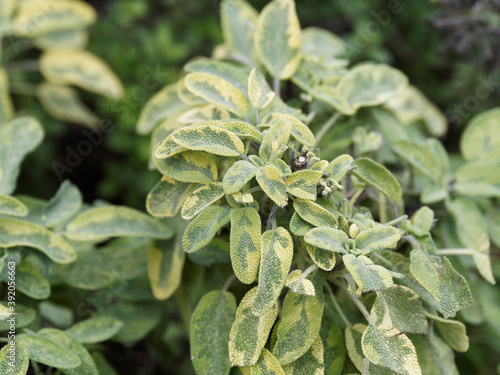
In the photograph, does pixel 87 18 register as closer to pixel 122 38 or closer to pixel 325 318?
pixel 122 38

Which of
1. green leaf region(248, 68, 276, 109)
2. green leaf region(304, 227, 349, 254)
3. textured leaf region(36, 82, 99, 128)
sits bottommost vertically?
textured leaf region(36, 82, 99, 128)

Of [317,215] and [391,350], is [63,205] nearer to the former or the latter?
[317,215]

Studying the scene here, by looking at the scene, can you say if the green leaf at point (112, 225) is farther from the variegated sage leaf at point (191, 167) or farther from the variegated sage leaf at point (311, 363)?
the variegated sage leaf at point (311, 363)

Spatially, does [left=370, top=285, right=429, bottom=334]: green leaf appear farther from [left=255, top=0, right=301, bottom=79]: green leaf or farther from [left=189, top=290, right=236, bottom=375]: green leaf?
[left=255, top=0, right=301, bottom=79]: green leaf

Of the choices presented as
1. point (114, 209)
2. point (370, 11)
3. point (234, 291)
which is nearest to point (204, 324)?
point (234, 291)

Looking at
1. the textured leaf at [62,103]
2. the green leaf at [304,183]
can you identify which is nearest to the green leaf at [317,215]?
the green leaf at [304,183]

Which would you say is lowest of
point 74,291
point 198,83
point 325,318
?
point 74,291

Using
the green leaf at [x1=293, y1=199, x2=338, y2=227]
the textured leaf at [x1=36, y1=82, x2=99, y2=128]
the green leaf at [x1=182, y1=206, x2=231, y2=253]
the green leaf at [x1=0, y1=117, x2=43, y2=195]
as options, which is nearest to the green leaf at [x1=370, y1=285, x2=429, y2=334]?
the green leaf at [x1=293, y1=199, x2=338, y2=227]
